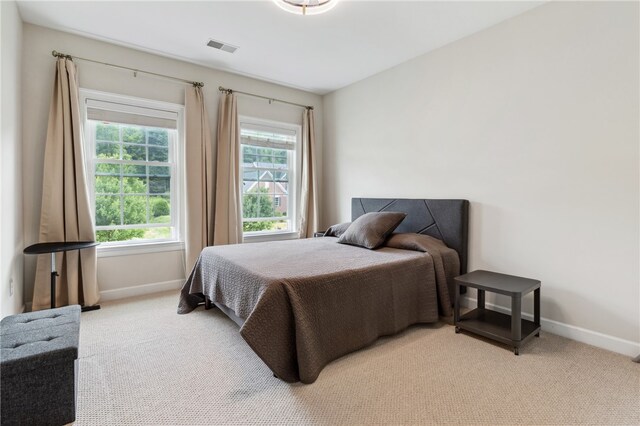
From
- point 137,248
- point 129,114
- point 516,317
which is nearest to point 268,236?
point 137,248

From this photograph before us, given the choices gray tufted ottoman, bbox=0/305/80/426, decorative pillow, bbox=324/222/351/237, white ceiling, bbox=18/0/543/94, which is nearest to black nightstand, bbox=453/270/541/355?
decorative pillow, bbox=324/222/351/237

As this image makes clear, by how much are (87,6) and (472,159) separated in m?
3.68

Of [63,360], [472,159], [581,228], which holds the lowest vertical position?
[63,360]

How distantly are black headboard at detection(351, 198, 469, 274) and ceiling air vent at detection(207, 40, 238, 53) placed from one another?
7.88 ft

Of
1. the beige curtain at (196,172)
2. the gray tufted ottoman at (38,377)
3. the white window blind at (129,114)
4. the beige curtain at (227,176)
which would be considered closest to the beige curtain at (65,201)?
the white window blind at (129,114)

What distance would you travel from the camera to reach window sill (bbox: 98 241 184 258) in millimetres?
3395

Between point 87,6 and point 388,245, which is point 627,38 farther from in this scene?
point 87,6

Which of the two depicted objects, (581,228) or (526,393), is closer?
(526,393)

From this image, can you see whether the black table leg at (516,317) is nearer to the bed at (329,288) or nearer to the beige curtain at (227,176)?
the bed at (329,288)

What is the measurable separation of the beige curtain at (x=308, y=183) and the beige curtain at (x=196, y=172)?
1418 millimetres

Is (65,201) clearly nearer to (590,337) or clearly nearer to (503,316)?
(503,316)

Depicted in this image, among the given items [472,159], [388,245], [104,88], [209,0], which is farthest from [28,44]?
[472,159]

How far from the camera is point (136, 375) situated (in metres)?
1.98

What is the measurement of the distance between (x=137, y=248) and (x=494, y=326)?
3610 millimetres
